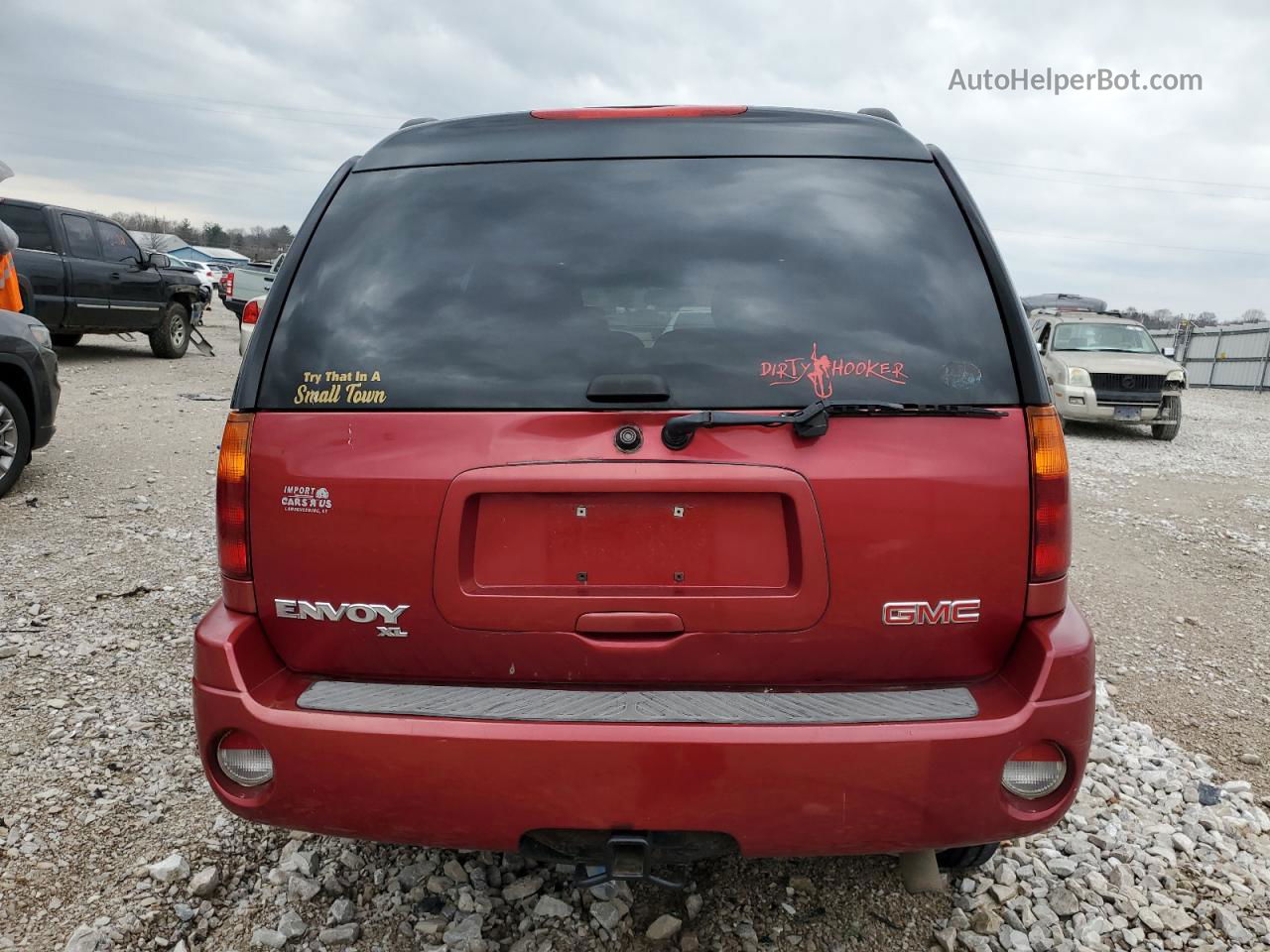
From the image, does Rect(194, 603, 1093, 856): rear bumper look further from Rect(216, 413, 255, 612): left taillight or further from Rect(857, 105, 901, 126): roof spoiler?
Rect(857, 105, 901, 126): roof spoiler

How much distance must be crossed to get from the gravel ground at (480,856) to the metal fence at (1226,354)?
24731 millimetres

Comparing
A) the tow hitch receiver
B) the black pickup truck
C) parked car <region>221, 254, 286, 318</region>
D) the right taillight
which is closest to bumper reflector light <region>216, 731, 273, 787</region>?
the tow hitch receiver

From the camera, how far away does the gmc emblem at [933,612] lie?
1.83 m

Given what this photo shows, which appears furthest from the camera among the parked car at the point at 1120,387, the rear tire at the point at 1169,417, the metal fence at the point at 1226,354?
the metal fence at the point at 1226,354

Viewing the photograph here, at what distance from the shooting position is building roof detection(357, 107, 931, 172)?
2088 millimetres

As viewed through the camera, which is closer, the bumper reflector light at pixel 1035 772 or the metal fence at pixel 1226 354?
the bumper reflector light at pixel 1035 772

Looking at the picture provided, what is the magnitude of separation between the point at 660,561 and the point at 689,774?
433mm

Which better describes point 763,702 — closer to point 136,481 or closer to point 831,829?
point 831,829

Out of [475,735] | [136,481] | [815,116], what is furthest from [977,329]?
[136,481]

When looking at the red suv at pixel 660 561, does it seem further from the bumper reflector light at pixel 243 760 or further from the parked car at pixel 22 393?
the parked car at pixel 22 393

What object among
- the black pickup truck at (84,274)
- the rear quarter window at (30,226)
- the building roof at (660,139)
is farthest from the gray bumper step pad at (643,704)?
the rear quarter window at (30,226)

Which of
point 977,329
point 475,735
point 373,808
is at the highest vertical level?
point 977,329

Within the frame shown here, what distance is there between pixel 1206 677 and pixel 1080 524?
3.27 metres

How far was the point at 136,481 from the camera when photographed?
7090mm
